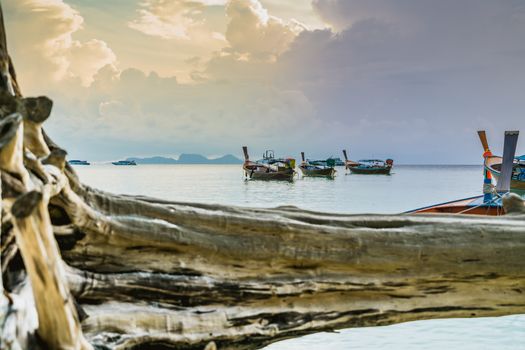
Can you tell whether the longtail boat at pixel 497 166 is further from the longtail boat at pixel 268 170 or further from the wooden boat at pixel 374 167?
the wooden boat at pixel 374 167

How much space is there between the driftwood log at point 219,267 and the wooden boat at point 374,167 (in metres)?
80.0

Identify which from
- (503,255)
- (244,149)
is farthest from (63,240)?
(244,149)

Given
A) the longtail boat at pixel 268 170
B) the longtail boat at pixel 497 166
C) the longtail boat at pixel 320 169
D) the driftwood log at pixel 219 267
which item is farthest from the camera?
the longtail boat at pixel 320 169

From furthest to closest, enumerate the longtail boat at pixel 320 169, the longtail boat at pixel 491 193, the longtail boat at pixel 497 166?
the longtail boat at pixel 320 169 → the longtail boat at pixel 497 166 → the longtail boat at pixel 491 193

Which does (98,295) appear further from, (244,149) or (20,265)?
(244,149)

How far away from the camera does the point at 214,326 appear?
2668 millimetres

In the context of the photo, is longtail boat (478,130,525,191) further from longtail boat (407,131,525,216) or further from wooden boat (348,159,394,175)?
wooden boat (348,159,394,175)

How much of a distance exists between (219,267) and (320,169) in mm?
65363

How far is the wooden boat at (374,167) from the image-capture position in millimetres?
81688

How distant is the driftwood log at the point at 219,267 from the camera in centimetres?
210

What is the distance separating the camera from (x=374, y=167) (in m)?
81.8

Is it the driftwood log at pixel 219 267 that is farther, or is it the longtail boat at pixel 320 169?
the longtail boat at pixel 320 169

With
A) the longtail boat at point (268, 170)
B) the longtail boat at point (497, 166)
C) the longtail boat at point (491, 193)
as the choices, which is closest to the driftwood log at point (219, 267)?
the longtail boat at point (491, 193)

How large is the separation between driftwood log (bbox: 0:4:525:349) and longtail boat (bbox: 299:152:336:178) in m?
63.8
